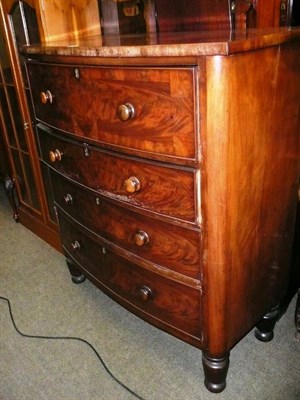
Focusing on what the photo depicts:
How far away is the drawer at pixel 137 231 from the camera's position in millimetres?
947

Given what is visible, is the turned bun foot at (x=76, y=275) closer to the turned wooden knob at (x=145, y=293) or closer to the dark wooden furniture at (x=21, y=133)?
the dark wooden furniture at (x=21, y=133)

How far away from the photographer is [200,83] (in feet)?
2.42

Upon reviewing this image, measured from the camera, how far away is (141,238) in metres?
1.02

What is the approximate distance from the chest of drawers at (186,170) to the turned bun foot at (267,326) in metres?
0.01

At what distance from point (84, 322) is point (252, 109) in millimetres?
1127

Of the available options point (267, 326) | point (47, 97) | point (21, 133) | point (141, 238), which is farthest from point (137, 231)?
point (21, 133)

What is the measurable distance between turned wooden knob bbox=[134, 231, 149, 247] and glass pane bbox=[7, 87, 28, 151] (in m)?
1.22

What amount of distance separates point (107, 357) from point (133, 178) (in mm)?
756

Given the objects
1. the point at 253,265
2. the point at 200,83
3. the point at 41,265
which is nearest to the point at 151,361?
the point at 253,265

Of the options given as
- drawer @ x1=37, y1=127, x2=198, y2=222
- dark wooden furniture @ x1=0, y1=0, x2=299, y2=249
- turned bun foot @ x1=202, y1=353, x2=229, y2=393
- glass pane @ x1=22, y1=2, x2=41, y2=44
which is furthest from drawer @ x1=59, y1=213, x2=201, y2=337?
glass pane @ x1=22, y1=2, x2=41, y2=44

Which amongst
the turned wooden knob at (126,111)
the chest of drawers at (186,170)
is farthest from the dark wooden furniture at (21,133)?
the turned wooden knob at (126,111)

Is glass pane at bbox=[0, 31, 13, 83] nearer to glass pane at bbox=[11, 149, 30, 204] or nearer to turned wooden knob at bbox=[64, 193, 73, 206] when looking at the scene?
glass pane at bbox=[11, 149, 30, 204]

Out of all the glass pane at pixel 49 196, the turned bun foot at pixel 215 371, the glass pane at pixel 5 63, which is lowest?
the turned bun foot at pixel 215 371

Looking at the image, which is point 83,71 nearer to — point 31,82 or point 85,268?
point 31,82
